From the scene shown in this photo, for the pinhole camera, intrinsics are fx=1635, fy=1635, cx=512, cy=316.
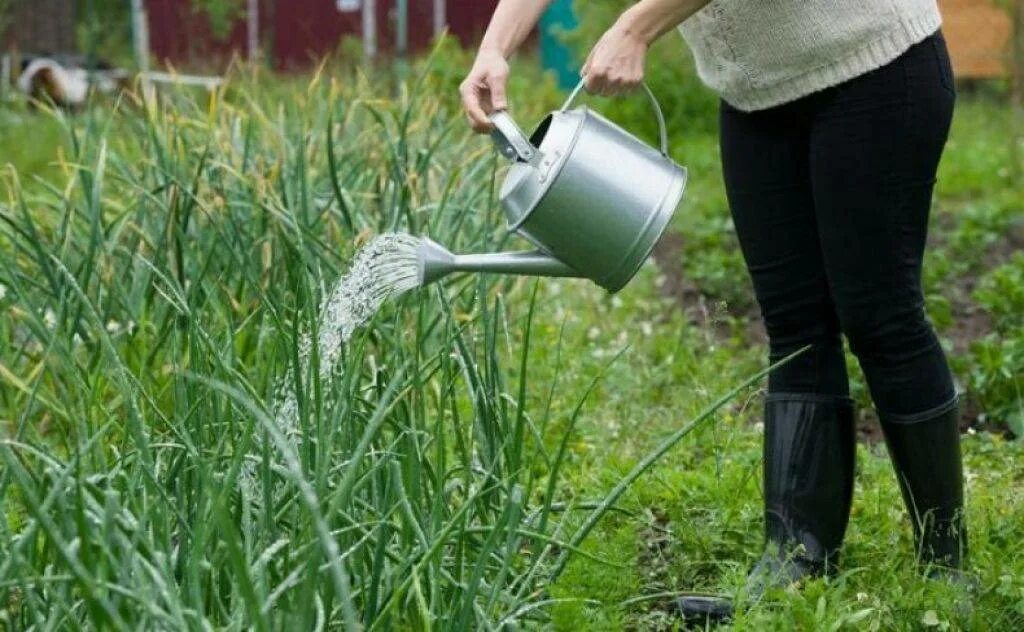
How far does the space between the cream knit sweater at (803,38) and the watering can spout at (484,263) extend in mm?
421

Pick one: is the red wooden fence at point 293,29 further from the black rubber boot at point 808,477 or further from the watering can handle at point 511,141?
the watering can handle at point 511,141

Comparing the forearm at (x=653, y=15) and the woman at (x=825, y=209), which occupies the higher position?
the forearm at (x=653, y=15)

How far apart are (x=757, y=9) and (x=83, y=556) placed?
124 cm

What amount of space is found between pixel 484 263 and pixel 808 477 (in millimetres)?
708

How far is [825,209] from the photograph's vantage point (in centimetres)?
239

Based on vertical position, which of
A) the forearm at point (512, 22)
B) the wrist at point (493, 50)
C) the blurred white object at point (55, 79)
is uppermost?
the forearm at point (512, 22)

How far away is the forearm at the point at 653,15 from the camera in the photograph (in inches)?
87.1

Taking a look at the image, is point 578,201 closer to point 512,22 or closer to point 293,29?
point 512,22

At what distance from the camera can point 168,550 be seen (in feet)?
6.02

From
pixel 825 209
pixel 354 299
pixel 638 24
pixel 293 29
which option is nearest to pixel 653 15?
pixel 638 24

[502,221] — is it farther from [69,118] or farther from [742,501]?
[742,501]

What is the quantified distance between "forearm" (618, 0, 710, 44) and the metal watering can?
0.38 feet

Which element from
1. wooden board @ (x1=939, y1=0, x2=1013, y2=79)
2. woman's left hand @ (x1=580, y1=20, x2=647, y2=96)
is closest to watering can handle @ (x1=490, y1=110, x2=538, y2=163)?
woman's left hand @ (x1=580, y1=20, x2=647, y2=96)

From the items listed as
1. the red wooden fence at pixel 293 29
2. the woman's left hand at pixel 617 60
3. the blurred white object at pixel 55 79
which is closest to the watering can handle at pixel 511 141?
the woman's left hand at pixel 617 60
